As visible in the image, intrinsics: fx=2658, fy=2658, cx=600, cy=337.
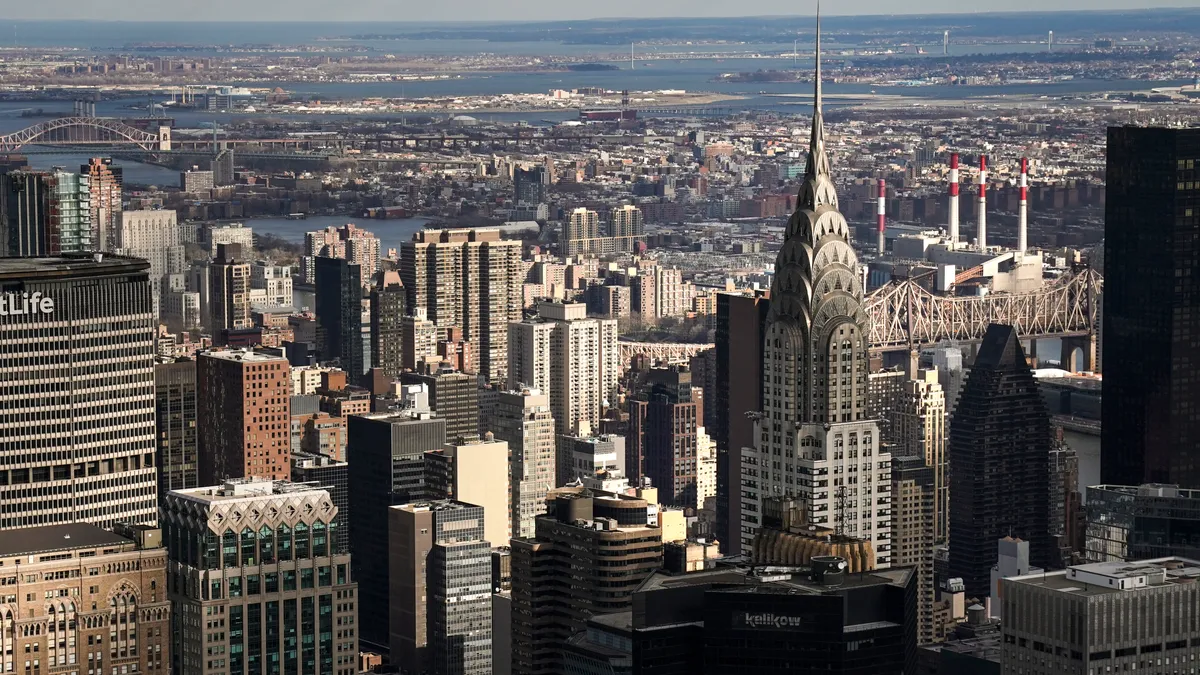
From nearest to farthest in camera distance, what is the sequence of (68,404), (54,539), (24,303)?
(54,539) < (24,303) < (68,404)

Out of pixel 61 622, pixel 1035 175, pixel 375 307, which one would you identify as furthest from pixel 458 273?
pixel 61 622

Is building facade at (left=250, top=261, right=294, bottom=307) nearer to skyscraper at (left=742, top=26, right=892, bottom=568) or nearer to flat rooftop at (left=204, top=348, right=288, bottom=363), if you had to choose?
flat rooftop at (left=204, top=348, right=288, bottom=363)

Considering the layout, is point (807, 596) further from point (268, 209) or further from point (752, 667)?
point (268, 209)

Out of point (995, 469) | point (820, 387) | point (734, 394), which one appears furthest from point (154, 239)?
point (820, 387)

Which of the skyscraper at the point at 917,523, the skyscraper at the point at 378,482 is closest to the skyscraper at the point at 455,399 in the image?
the skyscraper at the point at 378,482

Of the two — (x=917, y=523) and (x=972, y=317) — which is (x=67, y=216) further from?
(x=972, y=317)

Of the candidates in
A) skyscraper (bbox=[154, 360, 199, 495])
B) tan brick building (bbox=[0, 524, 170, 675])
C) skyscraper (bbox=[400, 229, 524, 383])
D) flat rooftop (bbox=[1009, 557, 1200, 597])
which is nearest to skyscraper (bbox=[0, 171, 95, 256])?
skyscraper (bbox=[154, 360, 199, 495])

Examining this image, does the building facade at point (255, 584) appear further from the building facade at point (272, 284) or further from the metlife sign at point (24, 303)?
the building facade at point (272, 284)
